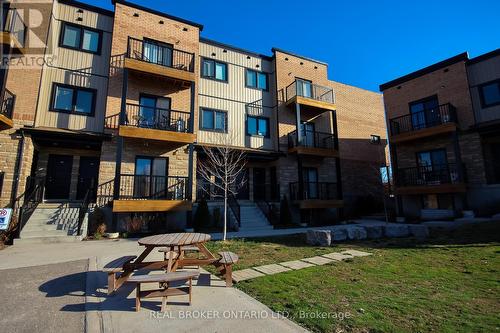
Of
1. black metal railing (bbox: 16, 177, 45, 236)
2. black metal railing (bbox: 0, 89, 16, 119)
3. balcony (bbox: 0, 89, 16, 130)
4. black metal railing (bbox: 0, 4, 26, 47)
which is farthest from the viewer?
black metal railing (bbox: 0, 4, 26, 47)

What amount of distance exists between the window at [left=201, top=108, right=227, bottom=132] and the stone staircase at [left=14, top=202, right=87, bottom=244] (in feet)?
25.7

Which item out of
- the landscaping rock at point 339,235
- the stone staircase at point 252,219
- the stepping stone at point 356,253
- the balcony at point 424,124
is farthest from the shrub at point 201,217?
the balcony at point 424,124

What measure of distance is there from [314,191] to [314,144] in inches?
125

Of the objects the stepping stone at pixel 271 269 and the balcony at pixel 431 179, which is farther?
the balcony at pixel 431 179

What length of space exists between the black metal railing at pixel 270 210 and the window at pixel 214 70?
8157mm

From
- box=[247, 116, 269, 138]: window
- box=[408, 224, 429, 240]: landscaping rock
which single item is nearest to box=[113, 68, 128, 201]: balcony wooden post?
box=[247, 116, 269, 138]: window

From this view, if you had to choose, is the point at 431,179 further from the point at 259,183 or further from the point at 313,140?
the point at 259,183

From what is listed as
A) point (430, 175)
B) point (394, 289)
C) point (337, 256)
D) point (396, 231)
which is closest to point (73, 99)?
point (337, 256)

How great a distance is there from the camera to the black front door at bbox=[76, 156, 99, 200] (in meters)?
13.1

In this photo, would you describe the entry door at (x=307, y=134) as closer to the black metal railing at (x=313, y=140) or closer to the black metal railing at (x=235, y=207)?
the black metal railing at (x=313, y=140)

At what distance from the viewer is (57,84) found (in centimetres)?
1251

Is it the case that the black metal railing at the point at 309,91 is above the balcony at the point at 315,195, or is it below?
above

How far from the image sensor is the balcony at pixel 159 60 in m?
13.0

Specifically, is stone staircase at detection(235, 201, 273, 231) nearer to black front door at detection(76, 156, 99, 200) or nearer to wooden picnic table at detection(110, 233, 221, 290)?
black front door at detection(76, 156, 99, 200)
